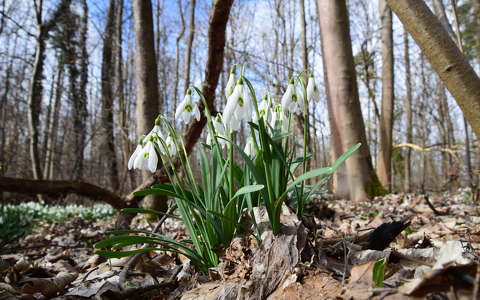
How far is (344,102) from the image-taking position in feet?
15.2

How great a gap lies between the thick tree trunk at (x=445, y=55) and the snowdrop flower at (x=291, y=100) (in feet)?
2.55

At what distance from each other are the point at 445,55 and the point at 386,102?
20.2ft

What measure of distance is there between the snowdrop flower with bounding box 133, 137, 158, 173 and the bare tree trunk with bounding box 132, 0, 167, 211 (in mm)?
2938

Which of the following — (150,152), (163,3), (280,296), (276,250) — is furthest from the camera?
(163,3)

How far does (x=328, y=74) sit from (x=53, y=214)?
605 cm

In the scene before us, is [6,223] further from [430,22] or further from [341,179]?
[341,179]

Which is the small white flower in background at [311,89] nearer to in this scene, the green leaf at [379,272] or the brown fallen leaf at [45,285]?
the green leaf at [379,272]

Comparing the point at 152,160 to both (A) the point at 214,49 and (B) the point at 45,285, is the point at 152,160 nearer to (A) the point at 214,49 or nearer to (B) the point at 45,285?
(B) the point at 45,285

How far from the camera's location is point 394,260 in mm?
1126

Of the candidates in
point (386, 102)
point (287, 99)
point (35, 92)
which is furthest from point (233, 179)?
point (35, 92)

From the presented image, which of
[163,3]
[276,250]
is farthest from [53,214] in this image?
[163,3]

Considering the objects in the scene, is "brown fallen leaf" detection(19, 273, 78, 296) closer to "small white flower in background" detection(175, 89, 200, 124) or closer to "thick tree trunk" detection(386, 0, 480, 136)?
"small white flower in background" detection(175, 89, 200, 124)

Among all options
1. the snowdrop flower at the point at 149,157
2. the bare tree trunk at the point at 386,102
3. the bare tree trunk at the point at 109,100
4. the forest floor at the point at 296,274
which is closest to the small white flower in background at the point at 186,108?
the snowdrop flower at the point at 149,157

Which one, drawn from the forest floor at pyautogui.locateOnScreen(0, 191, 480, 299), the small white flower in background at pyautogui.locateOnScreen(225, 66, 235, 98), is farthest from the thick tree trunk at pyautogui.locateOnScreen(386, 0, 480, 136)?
the small white flower in background at pyautogui.locateOnScreen(225, 66, 235, 98)
